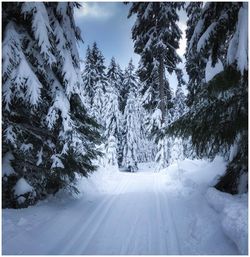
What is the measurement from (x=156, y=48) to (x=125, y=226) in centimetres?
1368

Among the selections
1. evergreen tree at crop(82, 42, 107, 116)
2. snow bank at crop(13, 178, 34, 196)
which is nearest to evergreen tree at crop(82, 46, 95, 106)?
evergreen tree at crop(82, 42, 107, 116)

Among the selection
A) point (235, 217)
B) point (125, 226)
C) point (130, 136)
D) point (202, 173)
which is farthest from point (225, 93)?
point (130, 136)

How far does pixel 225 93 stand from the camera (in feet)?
22.5

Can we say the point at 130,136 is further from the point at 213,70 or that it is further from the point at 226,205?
the point at 226,205

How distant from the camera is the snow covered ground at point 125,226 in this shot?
5637 mm

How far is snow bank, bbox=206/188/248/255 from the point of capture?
4992 millimetres

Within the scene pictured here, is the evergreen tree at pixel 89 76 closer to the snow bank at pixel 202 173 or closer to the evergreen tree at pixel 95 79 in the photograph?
the evergreen tree at pixel 95 79

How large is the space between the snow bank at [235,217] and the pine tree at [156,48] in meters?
11.6

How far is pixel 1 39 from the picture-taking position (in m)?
6.71

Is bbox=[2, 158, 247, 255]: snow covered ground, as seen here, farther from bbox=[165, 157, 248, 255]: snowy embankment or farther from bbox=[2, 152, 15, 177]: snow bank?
bbox=[2, 152, 15, 177]: snow bank

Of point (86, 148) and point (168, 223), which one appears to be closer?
point (168, 223)

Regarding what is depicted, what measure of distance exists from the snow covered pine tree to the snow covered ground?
1103 mm

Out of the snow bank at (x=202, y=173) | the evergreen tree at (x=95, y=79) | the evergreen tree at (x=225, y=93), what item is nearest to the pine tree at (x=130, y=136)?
the evergreen tree at (x=95, y=79)

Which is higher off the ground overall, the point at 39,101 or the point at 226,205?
the point at 39,101
